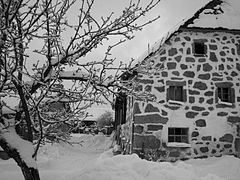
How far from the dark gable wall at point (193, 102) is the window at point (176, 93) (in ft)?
0.64

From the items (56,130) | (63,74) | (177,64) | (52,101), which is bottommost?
(56,130)

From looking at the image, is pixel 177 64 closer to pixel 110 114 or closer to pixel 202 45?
pixel 202 45

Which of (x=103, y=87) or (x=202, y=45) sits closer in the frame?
(x=103, y=87)

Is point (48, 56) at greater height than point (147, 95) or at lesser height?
greater

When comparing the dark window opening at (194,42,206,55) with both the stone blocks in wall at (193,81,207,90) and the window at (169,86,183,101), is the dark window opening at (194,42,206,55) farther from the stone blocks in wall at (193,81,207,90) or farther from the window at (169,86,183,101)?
the window at (169,86,183,101)

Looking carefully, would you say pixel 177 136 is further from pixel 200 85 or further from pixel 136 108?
pixel 200 85

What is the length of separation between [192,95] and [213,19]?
10.7ft

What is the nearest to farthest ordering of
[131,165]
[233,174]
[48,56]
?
1. [48,56]
2. [131,165]
3. [233,174]

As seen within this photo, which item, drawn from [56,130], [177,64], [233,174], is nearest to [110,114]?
[177,64]

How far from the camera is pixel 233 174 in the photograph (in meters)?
6.91

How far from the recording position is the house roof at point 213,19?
1035cm

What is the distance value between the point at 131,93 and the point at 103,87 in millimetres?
414

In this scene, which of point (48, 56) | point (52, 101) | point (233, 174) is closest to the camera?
point (48, 56)

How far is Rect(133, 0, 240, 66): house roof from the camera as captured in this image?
1035 cm
